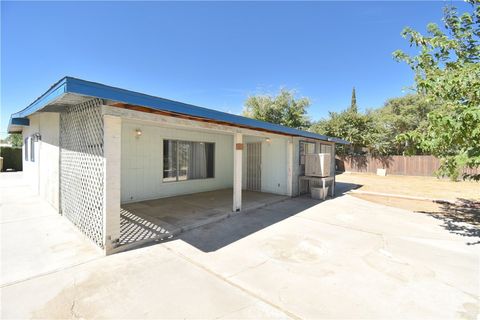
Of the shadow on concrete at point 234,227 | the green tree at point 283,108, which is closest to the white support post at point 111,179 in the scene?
the shadow on concrete at point 234,227

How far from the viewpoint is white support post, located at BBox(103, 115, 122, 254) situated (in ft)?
10.8

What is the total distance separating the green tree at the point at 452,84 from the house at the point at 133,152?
3601 mm

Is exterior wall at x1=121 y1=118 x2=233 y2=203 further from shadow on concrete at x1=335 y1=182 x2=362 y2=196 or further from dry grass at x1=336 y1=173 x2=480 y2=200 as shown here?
dry grass at x1=336 y1=173 x2=480 y2=200

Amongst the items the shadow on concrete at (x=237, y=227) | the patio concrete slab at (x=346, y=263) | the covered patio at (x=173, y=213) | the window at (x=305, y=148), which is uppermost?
the window at (x=305, y=148)

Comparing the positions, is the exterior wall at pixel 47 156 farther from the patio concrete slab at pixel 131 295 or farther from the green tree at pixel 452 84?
the green tree at pixel 452 84

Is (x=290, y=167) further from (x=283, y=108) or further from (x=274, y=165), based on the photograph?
(x=283, y=108)

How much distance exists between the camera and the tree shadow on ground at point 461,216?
493 centimetres

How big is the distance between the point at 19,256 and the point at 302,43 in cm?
1302

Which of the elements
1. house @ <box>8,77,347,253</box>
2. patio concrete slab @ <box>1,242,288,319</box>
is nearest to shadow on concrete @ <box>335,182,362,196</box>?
house @ <box>8,77,347,253</box>

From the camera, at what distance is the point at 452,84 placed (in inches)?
152

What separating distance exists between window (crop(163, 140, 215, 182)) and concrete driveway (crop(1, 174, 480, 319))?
387cm

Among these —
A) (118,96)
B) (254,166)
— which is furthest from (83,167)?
(254,166)

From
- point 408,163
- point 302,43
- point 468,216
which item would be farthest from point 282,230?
point 408,163

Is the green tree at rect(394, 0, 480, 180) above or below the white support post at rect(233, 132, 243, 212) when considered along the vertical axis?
above
